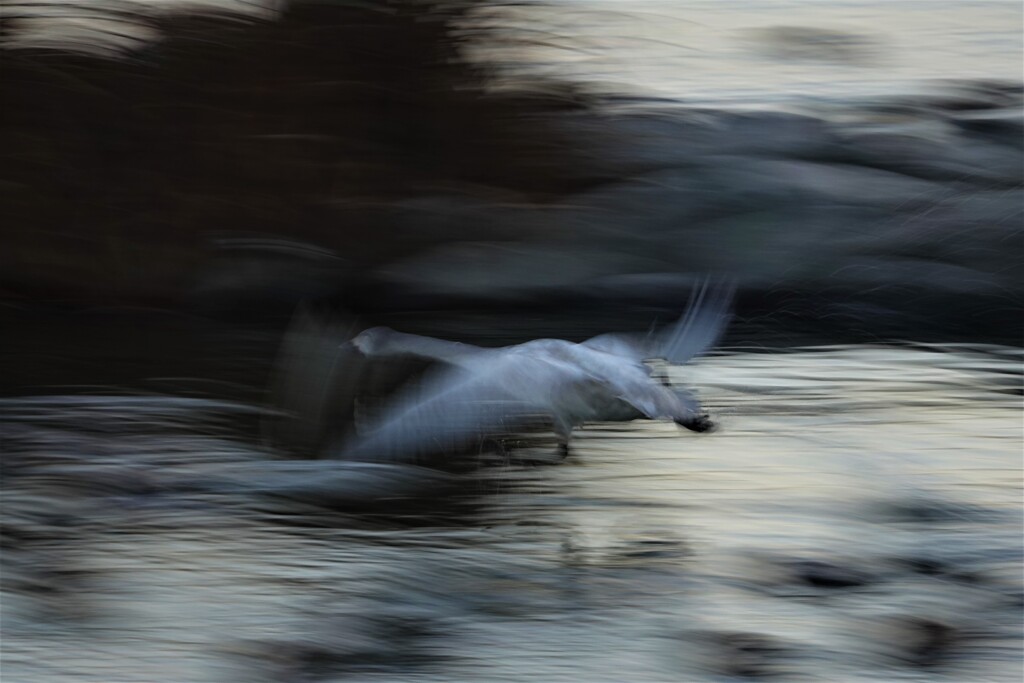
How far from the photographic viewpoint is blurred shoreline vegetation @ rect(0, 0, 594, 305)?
4055 millimetres

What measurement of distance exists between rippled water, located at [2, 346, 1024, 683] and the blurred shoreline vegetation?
1.22 metres

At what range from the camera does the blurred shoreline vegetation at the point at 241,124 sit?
4055mm

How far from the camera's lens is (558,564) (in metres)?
2.25

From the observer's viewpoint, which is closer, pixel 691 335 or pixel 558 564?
pixel 558 564

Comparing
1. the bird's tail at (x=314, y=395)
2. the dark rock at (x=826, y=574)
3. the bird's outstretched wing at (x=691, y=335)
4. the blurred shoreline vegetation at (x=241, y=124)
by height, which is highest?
the blurred shoreline vegetation at (x=241, y=124)

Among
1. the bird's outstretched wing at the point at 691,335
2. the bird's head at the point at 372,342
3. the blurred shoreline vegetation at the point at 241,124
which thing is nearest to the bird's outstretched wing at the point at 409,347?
the bird's head at the point at 372,342

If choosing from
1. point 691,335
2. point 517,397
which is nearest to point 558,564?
point 517,397

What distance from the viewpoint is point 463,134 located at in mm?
4266

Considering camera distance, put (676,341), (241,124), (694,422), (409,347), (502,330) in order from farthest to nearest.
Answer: (241,124)
(502,330)
(676,341)
(409,347)
(694,422)

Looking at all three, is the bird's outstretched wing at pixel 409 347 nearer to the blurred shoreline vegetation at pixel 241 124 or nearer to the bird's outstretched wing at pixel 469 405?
the bird's outstretched wing at pixel 469 405

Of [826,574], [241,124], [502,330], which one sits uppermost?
[241,124]

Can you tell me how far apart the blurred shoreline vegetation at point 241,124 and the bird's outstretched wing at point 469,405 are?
1889mm

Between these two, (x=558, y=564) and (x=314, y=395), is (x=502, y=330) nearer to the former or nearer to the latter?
(x=314, y=395)

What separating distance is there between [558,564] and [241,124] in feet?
7.75
